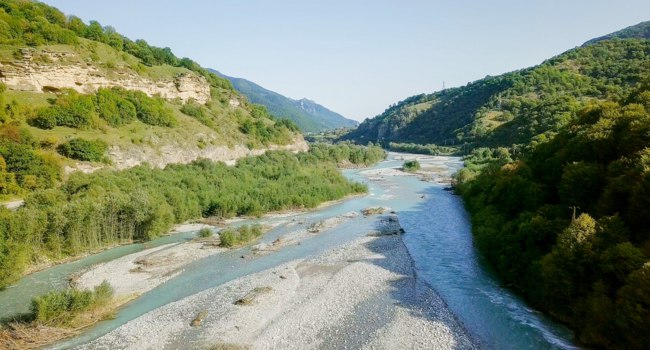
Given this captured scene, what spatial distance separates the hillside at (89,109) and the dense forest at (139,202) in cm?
381

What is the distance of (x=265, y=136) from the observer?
320 ft

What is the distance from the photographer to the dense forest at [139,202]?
3228 cm

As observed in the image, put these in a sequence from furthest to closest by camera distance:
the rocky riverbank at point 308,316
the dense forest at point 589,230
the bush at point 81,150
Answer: the bush at point 81,150, the rocky riverbank at point 308,316, the dense forest at point 589,230

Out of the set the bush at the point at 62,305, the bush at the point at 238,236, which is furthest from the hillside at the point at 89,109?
the bush at the point at 62,305

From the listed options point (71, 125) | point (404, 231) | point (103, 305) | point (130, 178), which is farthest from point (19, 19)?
point (404, 231)

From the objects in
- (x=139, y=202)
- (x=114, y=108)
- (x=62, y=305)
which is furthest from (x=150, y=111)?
(x=62, y=305)

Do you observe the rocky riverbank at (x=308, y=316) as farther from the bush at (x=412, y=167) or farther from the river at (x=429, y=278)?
the bush at (x=412, y=167)

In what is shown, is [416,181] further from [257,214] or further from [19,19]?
[19,19]

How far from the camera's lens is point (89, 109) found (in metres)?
60.0

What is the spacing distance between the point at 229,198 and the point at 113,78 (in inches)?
1574

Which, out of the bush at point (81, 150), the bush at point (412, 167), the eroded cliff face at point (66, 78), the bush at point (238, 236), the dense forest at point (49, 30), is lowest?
the bush at point (238, 236)

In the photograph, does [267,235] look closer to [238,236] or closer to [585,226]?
[238,236]

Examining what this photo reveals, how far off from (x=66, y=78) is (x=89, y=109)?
388 inches

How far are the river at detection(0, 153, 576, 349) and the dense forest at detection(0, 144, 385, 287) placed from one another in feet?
7.61
